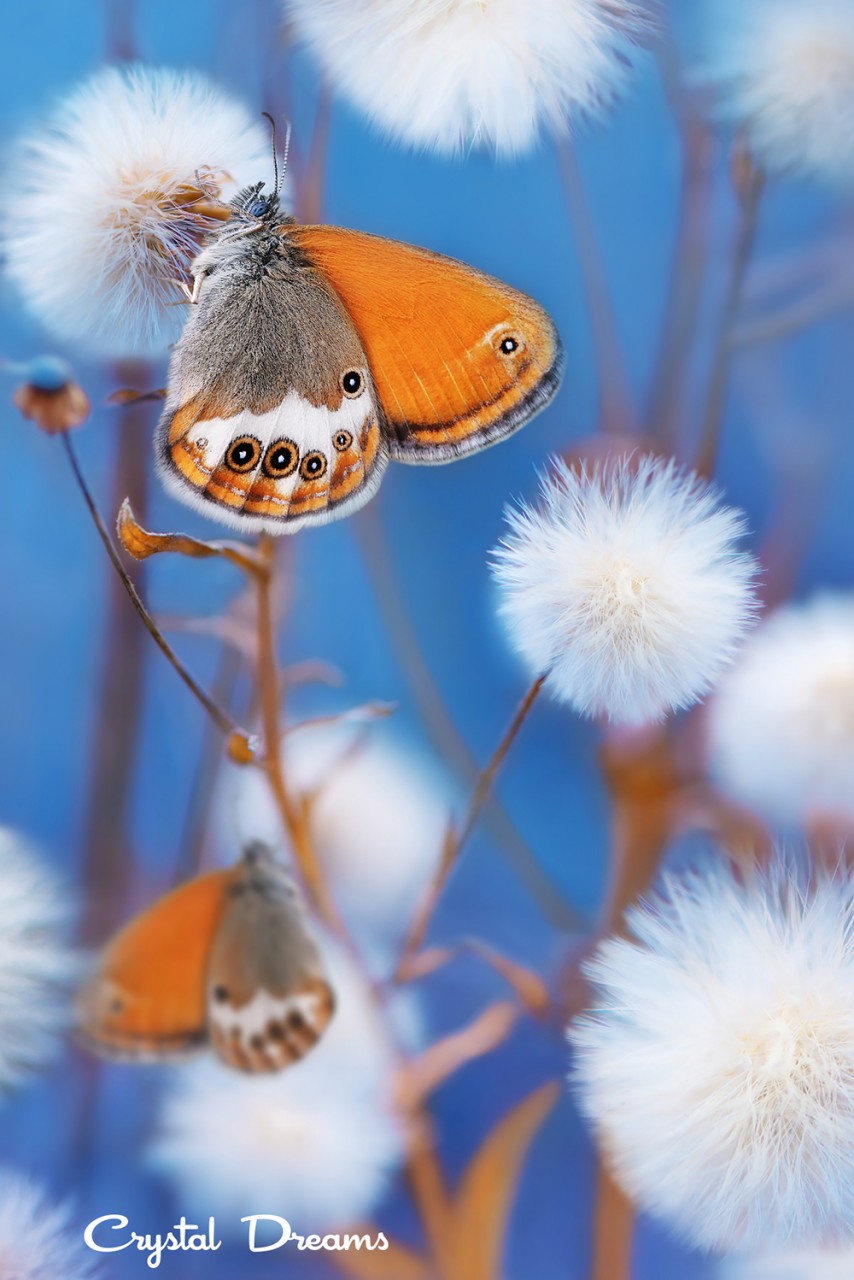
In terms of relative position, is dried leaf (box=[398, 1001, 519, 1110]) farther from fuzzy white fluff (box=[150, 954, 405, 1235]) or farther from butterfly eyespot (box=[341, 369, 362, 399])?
butterfly eyespot (box=[341, 369, 362, 399])

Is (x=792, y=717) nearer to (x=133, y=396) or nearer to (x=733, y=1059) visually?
(x=733, y=1059)

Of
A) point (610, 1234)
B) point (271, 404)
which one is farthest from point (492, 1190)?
point (271, 404)

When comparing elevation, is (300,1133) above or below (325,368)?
below

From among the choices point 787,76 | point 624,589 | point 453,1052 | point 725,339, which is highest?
point 787,76

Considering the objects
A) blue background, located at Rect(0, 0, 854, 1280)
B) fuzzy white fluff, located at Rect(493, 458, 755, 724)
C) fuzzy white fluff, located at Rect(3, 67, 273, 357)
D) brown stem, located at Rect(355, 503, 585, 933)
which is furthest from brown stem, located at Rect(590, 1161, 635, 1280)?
fuzzy white fluff, located at Rect(3, 67, 273, 357)

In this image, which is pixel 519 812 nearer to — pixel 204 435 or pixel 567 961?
pixel 567 961
